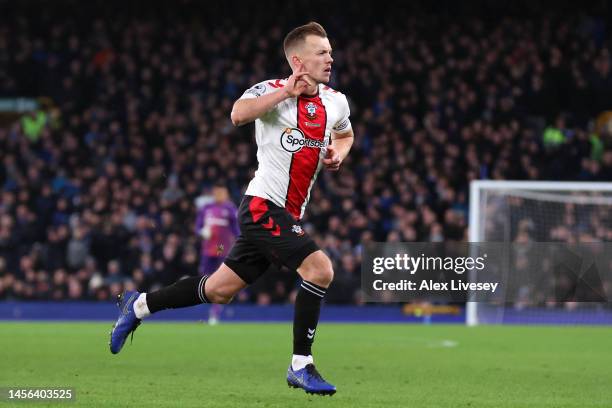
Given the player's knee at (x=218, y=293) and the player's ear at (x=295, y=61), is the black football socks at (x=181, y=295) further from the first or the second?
the player's ear at (x=295, y=61)

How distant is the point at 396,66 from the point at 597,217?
6.79 m

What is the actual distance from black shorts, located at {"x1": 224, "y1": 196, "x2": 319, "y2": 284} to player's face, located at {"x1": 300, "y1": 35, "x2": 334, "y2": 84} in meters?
0.81

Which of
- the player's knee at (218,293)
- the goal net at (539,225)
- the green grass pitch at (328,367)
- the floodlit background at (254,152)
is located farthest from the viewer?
the goal net at (539,225)

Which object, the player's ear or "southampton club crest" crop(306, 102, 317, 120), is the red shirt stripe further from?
the player's ear

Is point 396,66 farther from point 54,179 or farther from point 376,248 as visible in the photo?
point 376,248

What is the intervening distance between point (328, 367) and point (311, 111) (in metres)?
3.15

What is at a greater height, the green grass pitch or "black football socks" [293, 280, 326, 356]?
"black football socks" [293, 280, 326, 356]

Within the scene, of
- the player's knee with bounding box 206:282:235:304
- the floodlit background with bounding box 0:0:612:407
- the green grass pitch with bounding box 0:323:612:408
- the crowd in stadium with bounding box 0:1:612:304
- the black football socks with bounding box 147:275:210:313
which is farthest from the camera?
the crowd in stadium with bounding box 0:1:612:304

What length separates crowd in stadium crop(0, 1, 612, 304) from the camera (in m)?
18.8

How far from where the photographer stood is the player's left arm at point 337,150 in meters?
6.63

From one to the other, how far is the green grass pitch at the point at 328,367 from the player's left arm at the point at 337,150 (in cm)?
140

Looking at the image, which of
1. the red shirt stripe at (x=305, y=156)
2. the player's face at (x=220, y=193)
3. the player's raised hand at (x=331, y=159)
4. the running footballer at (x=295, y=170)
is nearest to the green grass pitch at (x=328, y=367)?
the running footballer at (x=295, y=170)

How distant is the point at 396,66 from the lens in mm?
22891

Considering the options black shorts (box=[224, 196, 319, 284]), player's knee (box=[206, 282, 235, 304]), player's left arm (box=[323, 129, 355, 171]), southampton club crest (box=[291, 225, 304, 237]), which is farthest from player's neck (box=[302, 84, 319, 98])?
player's knee (box=[206, 282, 235, 304])
